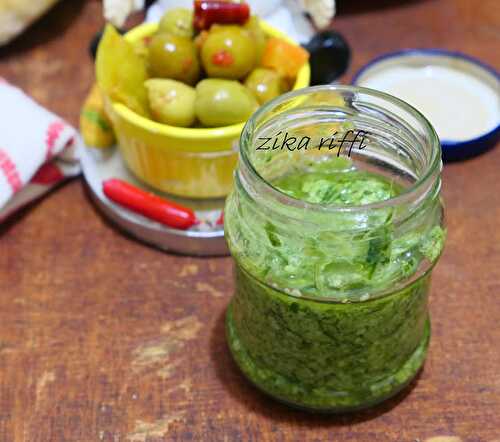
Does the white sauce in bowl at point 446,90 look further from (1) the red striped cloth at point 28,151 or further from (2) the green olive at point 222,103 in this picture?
(1) the red striped cloth at point 28,151

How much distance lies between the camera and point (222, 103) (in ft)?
2.19

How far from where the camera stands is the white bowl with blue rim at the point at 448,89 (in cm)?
81

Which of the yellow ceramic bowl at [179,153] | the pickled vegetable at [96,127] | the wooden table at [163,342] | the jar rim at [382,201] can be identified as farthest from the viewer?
the pickled vegetable at [96,127]

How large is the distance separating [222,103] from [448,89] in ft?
1.17

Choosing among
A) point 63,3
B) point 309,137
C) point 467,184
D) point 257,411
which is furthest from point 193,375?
point 63,3

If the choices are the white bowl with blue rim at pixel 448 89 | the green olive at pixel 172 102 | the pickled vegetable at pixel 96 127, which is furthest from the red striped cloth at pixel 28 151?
the white bowl with blue rim at pixel 448 89

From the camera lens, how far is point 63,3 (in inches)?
41.6

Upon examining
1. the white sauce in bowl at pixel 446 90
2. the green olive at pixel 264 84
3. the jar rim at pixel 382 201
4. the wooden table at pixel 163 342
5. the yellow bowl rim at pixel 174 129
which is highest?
the jar rim at pixel 382 201

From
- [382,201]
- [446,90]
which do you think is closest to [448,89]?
[446,90]

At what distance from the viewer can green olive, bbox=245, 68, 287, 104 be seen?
703mm

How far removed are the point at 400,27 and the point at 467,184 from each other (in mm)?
347

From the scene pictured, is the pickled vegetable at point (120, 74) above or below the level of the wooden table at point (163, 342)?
above

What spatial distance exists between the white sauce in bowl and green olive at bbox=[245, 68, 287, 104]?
18 cm

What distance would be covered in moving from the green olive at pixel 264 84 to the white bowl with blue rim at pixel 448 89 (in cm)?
18
